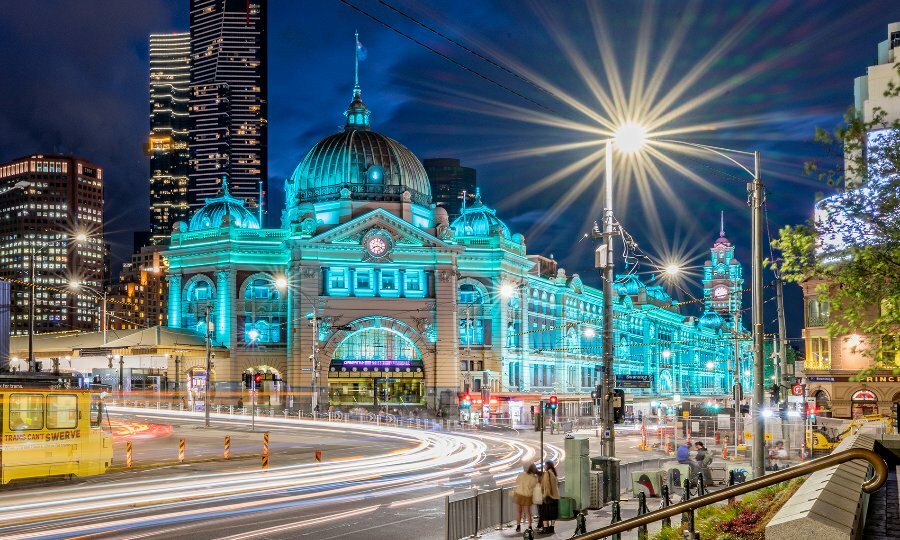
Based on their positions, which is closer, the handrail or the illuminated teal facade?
the handrail

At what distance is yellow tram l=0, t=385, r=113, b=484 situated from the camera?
3011 centimetres

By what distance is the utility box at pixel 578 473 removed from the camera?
25453mm

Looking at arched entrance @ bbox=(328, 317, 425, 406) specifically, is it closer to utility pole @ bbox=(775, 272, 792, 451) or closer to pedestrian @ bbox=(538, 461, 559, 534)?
utility pole @ bbox=(775, 272, 792, 451)

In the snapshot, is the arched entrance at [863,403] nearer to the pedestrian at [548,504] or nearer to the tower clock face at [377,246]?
the tower clock face at [377,246]

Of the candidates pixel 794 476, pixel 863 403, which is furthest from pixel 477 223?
pixel 794 476

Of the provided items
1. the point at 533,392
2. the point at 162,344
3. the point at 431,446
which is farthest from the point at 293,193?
the point at 431,446

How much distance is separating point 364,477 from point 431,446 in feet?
Answer: 56.0

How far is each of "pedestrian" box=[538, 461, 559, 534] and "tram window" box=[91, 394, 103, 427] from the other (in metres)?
17.0

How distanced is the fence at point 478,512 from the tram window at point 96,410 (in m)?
15.4

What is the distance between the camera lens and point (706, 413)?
262ft

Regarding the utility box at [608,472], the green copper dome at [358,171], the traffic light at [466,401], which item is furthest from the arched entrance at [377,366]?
the utility box at [608,472]

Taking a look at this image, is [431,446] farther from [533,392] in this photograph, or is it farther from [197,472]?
[533,392]

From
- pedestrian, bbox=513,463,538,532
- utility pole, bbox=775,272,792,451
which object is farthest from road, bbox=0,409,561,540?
utility pole, bbox=775,272,792,451

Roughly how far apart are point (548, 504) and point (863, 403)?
65.5 metres
